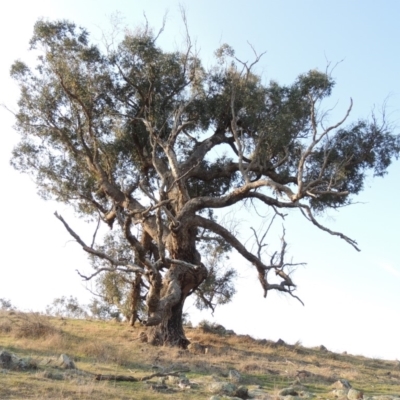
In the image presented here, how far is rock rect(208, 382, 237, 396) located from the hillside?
0.02 meters

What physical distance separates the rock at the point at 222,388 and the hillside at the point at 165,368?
17 millimetres

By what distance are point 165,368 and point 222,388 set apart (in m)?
3.53

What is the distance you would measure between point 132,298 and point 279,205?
788cm

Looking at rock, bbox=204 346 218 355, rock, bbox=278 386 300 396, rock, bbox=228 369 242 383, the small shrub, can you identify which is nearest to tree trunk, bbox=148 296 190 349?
rock, bbox=204 346 218 355

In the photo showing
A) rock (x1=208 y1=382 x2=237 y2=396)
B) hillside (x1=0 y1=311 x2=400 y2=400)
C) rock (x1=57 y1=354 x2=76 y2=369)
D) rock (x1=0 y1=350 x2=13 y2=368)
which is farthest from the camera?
rock (x1=57 y1=354 x2=76 y2=369)

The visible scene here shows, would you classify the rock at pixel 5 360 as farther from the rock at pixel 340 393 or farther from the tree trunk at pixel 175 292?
the tree trunk at pixel 175 292

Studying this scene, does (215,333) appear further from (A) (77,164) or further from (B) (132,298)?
(A) (77,164)

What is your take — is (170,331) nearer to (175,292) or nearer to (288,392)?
(175,292)

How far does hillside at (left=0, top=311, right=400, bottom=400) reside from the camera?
31.3 feet

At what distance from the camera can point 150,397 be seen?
9133mm

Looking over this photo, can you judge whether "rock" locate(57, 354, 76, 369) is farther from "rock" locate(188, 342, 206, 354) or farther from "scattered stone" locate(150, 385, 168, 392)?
"rock" locate(188, 342, 206, 354)

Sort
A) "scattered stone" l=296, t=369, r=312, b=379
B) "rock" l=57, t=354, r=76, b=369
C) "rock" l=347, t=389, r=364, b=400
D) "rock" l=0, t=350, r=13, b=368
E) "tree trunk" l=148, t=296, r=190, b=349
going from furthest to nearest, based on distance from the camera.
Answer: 1. "tree trunk" l=148, t=296, r=190, b=349
2. "scattered stone" l=296, t=369, r=312, b=379
3. "rock" l=57, t=354, r=76, b=369
4. "rock" l=347, t=389, r=364, b=400
5. "rock" l=0, t=350, r=13, b=368

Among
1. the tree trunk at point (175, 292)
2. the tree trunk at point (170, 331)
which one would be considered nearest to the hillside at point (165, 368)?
the tree trunk at point (170, 331)

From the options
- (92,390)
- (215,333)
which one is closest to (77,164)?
(215,333)
